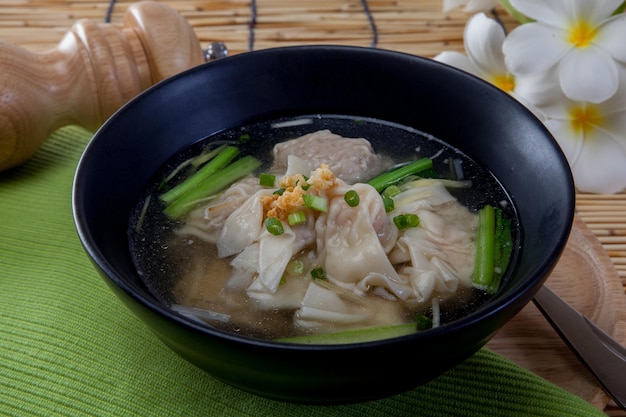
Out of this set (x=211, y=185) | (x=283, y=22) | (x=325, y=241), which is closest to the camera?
(x=325, y=241)

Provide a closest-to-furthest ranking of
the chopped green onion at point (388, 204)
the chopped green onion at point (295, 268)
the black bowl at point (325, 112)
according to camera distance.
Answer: the black bowl at point (325, 112)
the chopped green onion at point (295, 268)
the chopped green onion at point (388, 204)

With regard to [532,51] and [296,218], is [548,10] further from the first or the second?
[296,218]

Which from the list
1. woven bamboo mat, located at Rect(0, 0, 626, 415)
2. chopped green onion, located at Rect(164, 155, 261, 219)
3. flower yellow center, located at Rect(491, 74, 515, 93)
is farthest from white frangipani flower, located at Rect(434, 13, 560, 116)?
chopped green onion, located at Rect(164, 155, 261, 219)

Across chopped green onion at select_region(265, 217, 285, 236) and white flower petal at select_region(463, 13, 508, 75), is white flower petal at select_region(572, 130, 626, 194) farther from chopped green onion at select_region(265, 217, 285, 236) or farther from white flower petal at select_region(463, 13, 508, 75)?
chopped green onion at select_region(265, 217, 285, 236)

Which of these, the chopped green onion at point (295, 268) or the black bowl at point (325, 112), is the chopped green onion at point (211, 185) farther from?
the chopped green onion at point (295, 268)

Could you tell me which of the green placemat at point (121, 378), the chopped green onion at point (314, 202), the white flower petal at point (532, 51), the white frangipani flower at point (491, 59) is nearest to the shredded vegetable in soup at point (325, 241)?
the chopped green onion at point (314, 202)

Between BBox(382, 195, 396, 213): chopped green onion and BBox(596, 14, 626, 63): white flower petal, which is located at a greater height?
BBox(596, 14, 626, 63): white flower petal

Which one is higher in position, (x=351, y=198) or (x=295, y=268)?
(x=351, y=198)

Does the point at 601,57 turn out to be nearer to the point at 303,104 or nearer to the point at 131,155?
the point at 303,104

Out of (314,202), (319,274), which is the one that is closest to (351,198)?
(314,202)
